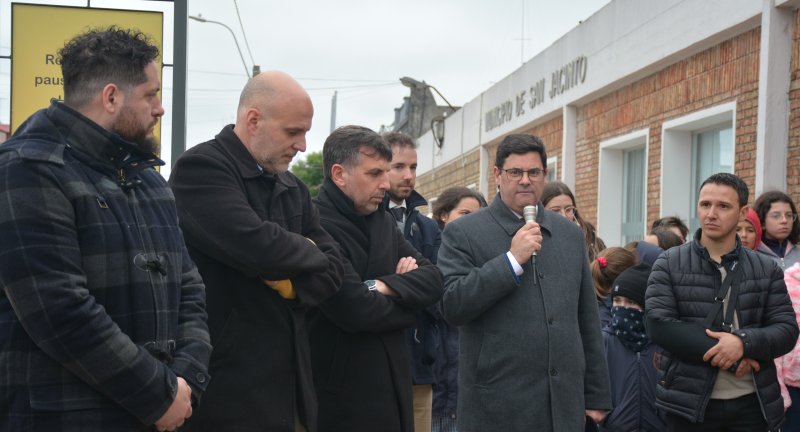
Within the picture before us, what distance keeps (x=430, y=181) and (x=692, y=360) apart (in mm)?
22476

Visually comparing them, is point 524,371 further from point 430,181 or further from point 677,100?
point 430,181

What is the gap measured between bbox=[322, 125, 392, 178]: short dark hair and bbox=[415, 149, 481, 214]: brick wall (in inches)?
613

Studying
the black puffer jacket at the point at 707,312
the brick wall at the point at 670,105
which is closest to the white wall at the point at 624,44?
the brick wall at the point at 670,105

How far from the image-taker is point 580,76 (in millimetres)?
13398

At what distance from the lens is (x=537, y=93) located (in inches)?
609

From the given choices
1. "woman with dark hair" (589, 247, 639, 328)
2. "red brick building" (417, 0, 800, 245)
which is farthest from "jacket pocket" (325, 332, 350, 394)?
"red brick building" (417, 0, 800, 245)

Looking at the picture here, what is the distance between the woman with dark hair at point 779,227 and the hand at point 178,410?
463 centimetres

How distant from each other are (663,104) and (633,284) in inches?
231

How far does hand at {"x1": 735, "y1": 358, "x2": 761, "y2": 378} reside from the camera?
4.93 metres

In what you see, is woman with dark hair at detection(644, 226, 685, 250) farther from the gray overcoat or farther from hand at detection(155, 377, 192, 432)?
hand at detection(155, 377, 192, 432)

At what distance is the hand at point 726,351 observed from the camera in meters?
4.88

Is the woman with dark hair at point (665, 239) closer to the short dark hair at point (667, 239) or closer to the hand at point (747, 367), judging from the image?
the short dark hair at point (667, 239)

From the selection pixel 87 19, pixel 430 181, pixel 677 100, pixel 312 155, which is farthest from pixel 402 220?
pixel 312 155

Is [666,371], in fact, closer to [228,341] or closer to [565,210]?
[565,210]
